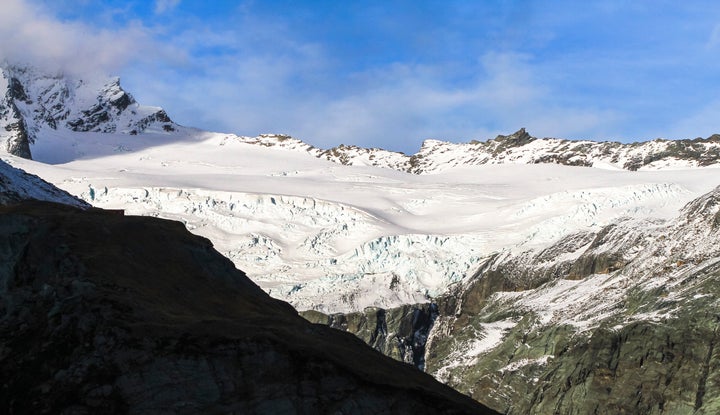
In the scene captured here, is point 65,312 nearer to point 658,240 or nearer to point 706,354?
point 706,354

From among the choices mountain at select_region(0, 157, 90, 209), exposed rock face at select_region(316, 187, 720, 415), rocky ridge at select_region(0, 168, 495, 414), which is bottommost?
exposed rock face at select_region(316, 187, 720, 415)

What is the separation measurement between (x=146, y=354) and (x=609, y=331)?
11480 centimetres

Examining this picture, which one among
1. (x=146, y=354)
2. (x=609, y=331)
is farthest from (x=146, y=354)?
(x=609, y=331)

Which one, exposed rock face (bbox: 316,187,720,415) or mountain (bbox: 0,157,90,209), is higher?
mountain (bbox: 0,157,90,209)

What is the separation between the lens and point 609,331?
152 meters

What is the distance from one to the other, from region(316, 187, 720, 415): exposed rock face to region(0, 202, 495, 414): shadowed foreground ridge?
88690 mm

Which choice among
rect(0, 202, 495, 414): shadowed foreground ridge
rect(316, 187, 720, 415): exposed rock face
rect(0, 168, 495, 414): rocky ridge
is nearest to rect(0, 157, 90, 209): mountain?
rect(0, 168, 495, 414): rocky ridge

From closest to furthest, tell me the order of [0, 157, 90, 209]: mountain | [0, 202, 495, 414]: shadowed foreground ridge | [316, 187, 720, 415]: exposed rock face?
1. [0, 202, 495, 414]: shadowed foreground ridge
2. [0, 157, 90, 209]: mountain
3. [316, 187, 720, 415]: exposed rock face

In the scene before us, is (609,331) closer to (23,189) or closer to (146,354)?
(23,189)

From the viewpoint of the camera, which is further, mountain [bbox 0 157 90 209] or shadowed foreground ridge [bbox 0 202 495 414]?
mountain [bbox 0 157 90 209]

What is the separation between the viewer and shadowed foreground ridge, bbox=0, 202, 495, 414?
48875 mm

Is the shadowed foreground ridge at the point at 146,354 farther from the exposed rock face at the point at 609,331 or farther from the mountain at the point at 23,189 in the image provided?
the exposed rock face at the point at 609,331

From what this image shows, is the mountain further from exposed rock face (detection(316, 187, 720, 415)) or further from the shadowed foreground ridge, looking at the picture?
exposed rock face (detection(316, 187, 720, 415))

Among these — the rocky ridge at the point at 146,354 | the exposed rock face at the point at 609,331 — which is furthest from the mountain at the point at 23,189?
the exposed rock face at the point at 609,331
